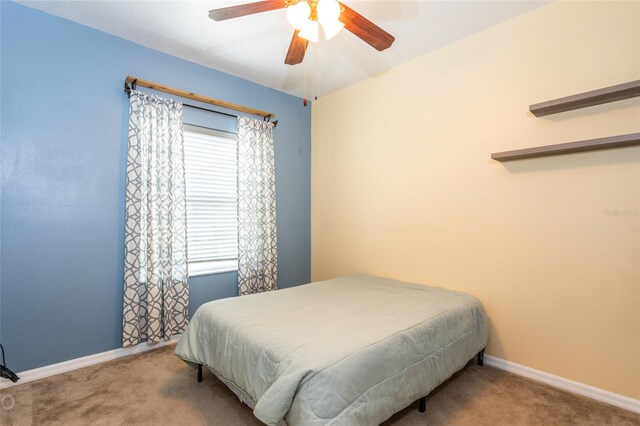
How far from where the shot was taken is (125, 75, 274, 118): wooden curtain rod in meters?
2.56

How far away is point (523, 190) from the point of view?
2.23 m

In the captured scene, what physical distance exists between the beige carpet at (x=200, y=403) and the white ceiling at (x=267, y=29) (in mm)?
2653

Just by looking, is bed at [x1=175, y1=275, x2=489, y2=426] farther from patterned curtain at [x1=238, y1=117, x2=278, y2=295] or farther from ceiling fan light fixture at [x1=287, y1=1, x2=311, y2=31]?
ceiling fan light fixture at [x1=287, y1=1, x2=311, y2=31]

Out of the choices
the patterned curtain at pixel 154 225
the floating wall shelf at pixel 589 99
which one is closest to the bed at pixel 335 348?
the patterned curtain at pixel 154 225

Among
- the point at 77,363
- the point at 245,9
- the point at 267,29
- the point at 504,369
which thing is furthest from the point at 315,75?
the point at 77,363

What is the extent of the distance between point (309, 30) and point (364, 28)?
1.08 feet

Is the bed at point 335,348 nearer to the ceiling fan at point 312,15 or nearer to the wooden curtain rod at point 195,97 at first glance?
the ceiling fan at point 312,15

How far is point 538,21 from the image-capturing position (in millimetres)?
2166

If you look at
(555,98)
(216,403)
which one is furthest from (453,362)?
(555,98)

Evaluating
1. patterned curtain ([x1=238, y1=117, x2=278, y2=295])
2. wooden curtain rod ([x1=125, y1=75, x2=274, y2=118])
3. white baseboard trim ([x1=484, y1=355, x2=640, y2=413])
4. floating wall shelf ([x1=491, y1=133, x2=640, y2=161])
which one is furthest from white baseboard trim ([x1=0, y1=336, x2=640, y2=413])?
wooden curtain rod ([x1=125, y1=75, x2=274, y2=118])

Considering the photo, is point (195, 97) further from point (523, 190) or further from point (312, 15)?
point (523, 190)

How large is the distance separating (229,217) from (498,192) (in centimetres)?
250

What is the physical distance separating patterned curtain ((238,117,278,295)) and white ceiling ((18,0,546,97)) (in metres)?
0.67

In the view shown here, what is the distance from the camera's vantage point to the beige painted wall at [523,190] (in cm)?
187
